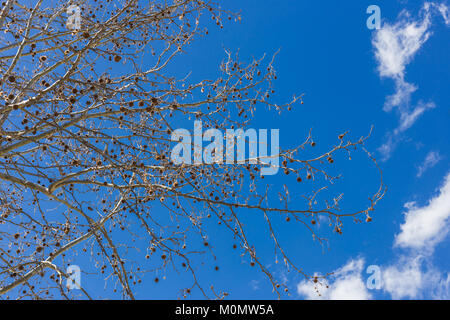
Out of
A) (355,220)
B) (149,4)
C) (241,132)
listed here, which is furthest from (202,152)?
(149,4)

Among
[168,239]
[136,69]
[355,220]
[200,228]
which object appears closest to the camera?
[355,220]

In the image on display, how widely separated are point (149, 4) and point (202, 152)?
235cm

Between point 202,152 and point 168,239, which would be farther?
point 202,152

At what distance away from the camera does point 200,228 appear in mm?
4137

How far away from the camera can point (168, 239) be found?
386 centimetres

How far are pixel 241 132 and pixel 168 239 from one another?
1.73 metres
